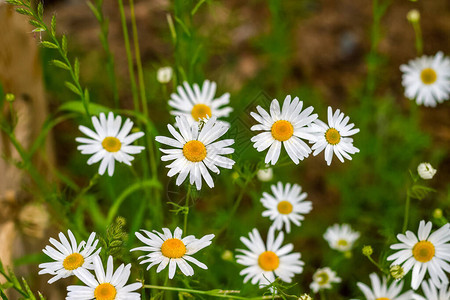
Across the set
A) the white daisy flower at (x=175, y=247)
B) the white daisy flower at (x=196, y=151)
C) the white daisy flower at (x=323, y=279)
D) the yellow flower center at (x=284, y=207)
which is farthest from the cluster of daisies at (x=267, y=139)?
the white daisy flower at (x=323, y=279)

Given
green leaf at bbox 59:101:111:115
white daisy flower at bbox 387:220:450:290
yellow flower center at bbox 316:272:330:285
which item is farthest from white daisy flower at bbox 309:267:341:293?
green leaf at bbox 59:101:111:115

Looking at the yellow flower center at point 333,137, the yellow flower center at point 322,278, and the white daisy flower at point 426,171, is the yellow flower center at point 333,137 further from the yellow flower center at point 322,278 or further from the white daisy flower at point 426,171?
the yellow flower center at point 322,278

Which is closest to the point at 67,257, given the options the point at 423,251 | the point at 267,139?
→ the point at 267,139

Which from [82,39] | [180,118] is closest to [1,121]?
[180,118]

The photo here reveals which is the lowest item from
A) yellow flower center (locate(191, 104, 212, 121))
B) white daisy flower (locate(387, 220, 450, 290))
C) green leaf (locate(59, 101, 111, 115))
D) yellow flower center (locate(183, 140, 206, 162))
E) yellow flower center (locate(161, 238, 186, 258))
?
yellow flower center (locate(161, 238, 186, 258))

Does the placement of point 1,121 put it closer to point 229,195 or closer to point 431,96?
point 229,195

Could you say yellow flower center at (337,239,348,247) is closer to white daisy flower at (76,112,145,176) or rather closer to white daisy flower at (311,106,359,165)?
white daisy flower at (311,106,359,165)
